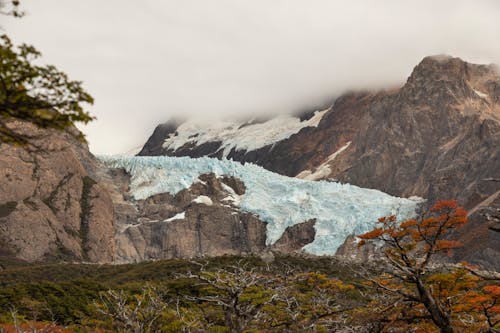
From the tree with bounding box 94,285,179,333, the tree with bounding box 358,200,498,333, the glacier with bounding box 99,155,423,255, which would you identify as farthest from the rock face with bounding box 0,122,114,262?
the tree with bounding box 358,200,498,333

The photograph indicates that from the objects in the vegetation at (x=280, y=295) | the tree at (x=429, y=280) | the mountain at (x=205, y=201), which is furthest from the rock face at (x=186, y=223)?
the tree at (x=429, y=280)

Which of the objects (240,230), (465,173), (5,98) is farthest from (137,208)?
(5,98)

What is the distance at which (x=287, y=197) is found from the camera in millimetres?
Answer: 147625

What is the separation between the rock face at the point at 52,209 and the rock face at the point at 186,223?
10.8 meters

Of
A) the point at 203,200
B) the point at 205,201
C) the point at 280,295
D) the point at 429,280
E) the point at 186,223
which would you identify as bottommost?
the point at 186,223

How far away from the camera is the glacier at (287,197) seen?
449 ft

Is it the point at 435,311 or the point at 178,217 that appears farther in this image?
the point at 178,217

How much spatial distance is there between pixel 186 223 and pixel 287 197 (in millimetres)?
33320

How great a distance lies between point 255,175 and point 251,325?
385 feet

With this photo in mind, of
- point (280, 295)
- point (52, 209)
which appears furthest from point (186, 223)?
point (280, 295)

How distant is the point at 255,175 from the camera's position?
159 metres

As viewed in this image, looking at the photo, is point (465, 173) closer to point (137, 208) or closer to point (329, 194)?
point (329, 194)

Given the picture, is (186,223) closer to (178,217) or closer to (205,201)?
(178,217)

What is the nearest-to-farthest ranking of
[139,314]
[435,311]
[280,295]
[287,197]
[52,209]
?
[435,311], [139,314], [280,295], [52,209], [287,197]
